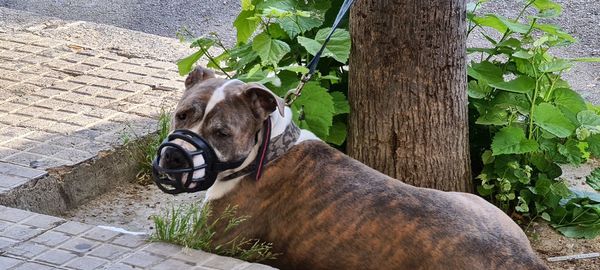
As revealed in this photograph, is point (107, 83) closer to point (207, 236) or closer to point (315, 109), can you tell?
point (315, 109)

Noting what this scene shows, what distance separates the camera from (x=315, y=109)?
6.00 m

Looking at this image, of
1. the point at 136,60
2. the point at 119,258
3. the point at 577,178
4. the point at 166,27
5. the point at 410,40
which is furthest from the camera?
the point at 166,27

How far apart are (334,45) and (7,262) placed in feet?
7.83

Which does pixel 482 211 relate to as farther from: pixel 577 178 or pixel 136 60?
pixel 136 60

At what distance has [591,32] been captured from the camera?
10.1 meters

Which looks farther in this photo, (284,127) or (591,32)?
(591,32)

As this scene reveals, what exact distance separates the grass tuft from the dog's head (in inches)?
11.2

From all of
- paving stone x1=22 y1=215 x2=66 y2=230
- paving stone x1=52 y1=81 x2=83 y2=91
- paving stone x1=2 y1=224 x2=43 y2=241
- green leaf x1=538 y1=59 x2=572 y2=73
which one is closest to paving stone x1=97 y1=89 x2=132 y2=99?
paving stone x1=52 y1=81 x2=83 y2=91

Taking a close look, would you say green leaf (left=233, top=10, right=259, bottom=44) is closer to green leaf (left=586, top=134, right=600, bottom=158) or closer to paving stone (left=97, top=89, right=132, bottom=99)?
paving stone (left=97, top=89, right=132, bottom=99)

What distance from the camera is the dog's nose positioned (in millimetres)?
4816

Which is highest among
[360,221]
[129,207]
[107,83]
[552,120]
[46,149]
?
[107,83]

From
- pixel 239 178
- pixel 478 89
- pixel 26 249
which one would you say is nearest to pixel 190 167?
pixel 239 178

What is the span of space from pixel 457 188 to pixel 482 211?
49.5 inches

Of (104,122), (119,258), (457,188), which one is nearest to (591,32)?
(457,188)
